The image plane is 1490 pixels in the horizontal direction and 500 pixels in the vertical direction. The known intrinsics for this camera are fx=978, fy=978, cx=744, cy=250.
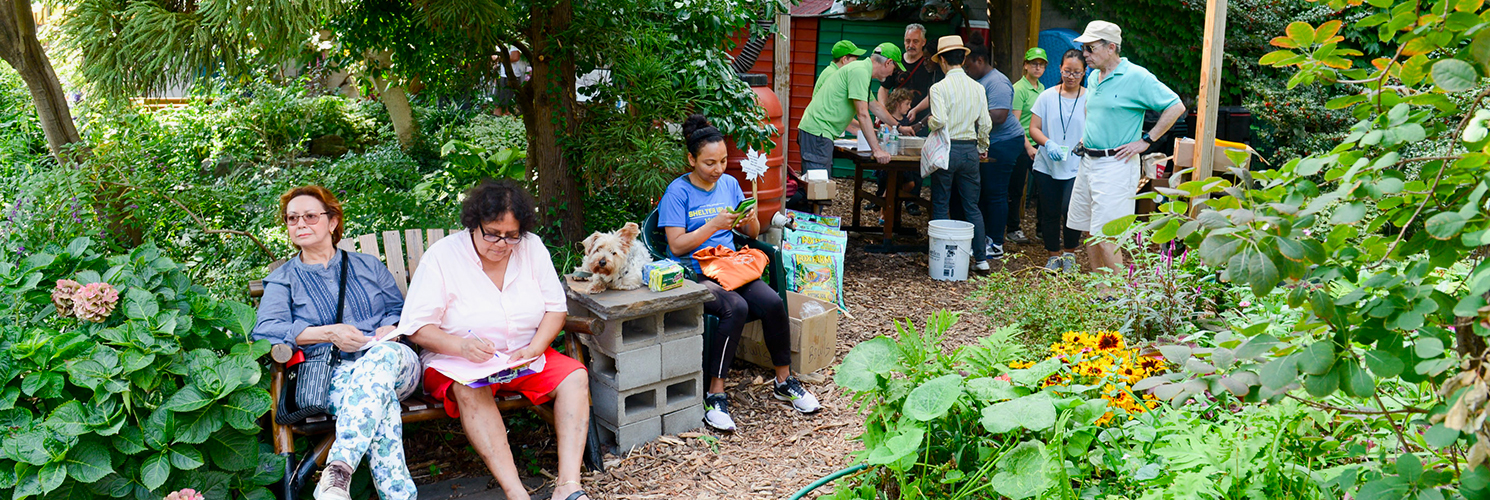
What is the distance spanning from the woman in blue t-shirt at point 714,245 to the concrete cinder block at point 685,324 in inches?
5.6

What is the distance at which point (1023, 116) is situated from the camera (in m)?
7.62

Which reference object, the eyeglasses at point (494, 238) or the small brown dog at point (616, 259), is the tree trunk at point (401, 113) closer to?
the small brown dog at point (616, 259)

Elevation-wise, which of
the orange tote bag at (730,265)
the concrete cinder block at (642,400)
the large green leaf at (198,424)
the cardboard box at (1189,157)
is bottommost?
the concrete cinder block at (642,400)

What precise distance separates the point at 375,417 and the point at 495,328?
504mm

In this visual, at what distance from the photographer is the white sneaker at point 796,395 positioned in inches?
160

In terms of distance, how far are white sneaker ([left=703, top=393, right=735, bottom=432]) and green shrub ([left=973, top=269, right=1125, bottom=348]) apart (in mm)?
1330

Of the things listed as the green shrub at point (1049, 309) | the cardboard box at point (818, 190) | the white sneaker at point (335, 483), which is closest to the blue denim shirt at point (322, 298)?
the white sneaker at point (335, 483)

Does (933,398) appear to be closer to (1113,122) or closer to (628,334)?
(628,334)

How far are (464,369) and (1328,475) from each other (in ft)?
8.01

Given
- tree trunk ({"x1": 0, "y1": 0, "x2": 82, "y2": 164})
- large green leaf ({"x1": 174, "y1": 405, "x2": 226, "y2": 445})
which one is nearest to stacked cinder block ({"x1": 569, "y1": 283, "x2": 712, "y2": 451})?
large green leaf ({"x1": 174, "y1": 405, "x2": 226, "y2": 445})

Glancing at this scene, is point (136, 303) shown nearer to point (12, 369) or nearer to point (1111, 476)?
point (12, 369)

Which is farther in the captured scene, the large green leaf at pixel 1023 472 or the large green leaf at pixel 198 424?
the large green leaf at pixel 198 424

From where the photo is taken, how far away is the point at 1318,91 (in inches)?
308

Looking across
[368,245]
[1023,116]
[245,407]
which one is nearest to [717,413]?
[368,245]
